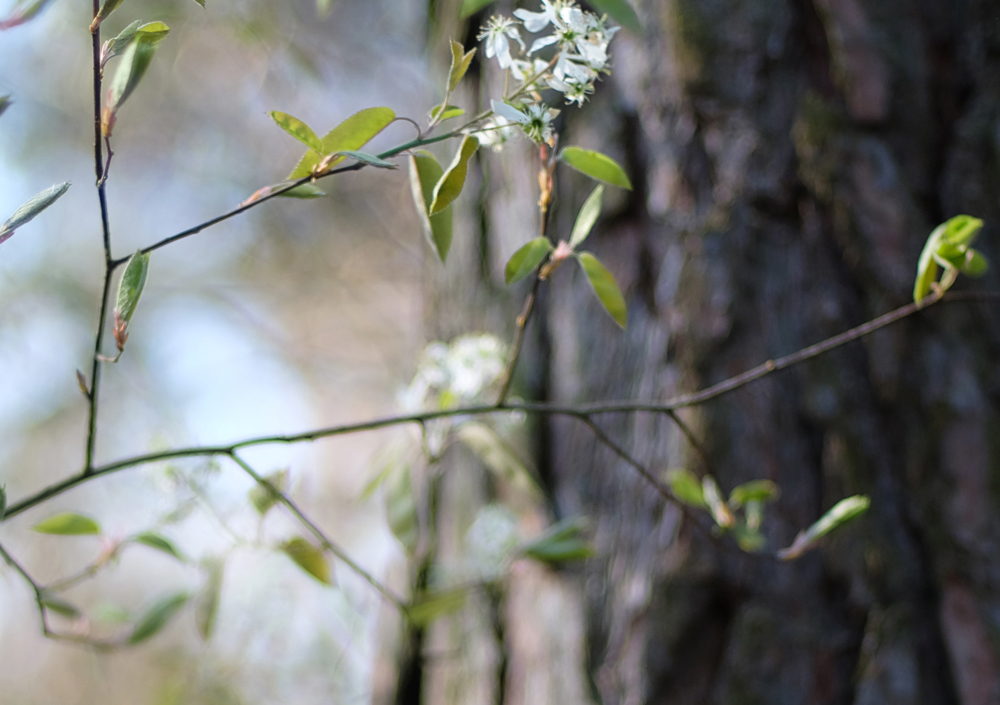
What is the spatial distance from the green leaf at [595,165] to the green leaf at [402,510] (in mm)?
358

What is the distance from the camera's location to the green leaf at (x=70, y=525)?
41 centimetres

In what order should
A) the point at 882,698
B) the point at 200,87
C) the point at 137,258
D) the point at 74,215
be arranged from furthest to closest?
the point at 74,215
the point at 200,87
the point at 882,698
the point at 137,258

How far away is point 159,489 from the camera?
0.59m

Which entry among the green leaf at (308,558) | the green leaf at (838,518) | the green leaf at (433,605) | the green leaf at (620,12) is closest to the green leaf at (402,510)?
the green leaf at (433,605)

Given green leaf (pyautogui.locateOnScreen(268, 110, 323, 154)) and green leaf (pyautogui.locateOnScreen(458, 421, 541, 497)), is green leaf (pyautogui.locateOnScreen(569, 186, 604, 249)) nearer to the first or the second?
green leaf (pyautogui.locateOnScreen(268, 110, 323, 154))

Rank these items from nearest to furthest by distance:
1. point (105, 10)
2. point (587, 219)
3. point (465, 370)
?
point (105, 10)
point (587, 219)
point (465, 370)

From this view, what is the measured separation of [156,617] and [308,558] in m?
0.18

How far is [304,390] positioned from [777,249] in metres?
1.95

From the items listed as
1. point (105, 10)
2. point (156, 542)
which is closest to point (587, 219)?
point (105, 10)

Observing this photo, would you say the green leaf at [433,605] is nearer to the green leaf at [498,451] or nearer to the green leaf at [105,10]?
the green leaf at [498,451]

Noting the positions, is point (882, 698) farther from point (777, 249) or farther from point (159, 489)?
point (159, 489)

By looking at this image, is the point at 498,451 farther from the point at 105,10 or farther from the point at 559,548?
the point at 105,10

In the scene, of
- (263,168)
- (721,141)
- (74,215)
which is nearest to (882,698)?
(721,141)

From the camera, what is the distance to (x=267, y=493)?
1.57 ft
